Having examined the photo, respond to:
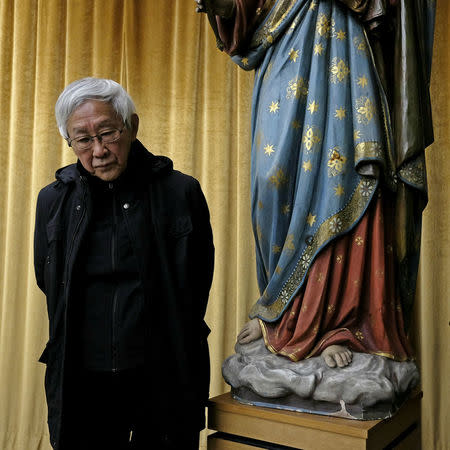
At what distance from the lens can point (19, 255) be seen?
122 inches

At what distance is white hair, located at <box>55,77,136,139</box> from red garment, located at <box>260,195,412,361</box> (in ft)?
2.06

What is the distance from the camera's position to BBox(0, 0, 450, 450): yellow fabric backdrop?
3.01 meters

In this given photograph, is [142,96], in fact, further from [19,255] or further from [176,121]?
[19,255]

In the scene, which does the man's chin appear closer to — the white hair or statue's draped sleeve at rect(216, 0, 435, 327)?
the white hair

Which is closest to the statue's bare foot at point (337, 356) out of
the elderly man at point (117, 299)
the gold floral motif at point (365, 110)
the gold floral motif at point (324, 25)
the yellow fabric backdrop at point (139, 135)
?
the elderly man at point (117, 299)

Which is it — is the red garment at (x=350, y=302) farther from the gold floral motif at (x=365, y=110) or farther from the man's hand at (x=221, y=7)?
the man's hand at (x=221, y=7)

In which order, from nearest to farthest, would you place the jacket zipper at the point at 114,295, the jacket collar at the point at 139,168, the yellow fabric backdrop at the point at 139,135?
the jacket zipper at the point at 114,295, the jacket collar at the point at 139,168, the yellow fabric backdrop at the point at 139,135

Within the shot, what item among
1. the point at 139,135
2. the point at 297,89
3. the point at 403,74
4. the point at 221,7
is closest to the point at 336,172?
the point at 297,89

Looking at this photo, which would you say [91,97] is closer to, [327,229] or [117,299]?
[117,299]

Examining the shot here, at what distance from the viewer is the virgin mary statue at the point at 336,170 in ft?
→ 5.16

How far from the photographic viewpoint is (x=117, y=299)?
1387mm

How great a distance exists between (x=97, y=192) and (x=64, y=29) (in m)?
2.05

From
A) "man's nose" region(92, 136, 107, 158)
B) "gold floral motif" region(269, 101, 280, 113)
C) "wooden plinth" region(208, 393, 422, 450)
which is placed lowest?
"wooden plinth" region(208, 393, 422, 450)

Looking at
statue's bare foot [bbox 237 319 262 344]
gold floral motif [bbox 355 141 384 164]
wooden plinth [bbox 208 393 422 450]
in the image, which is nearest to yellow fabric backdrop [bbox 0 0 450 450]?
statue's bare foot [bbox 237 319 262 344]
